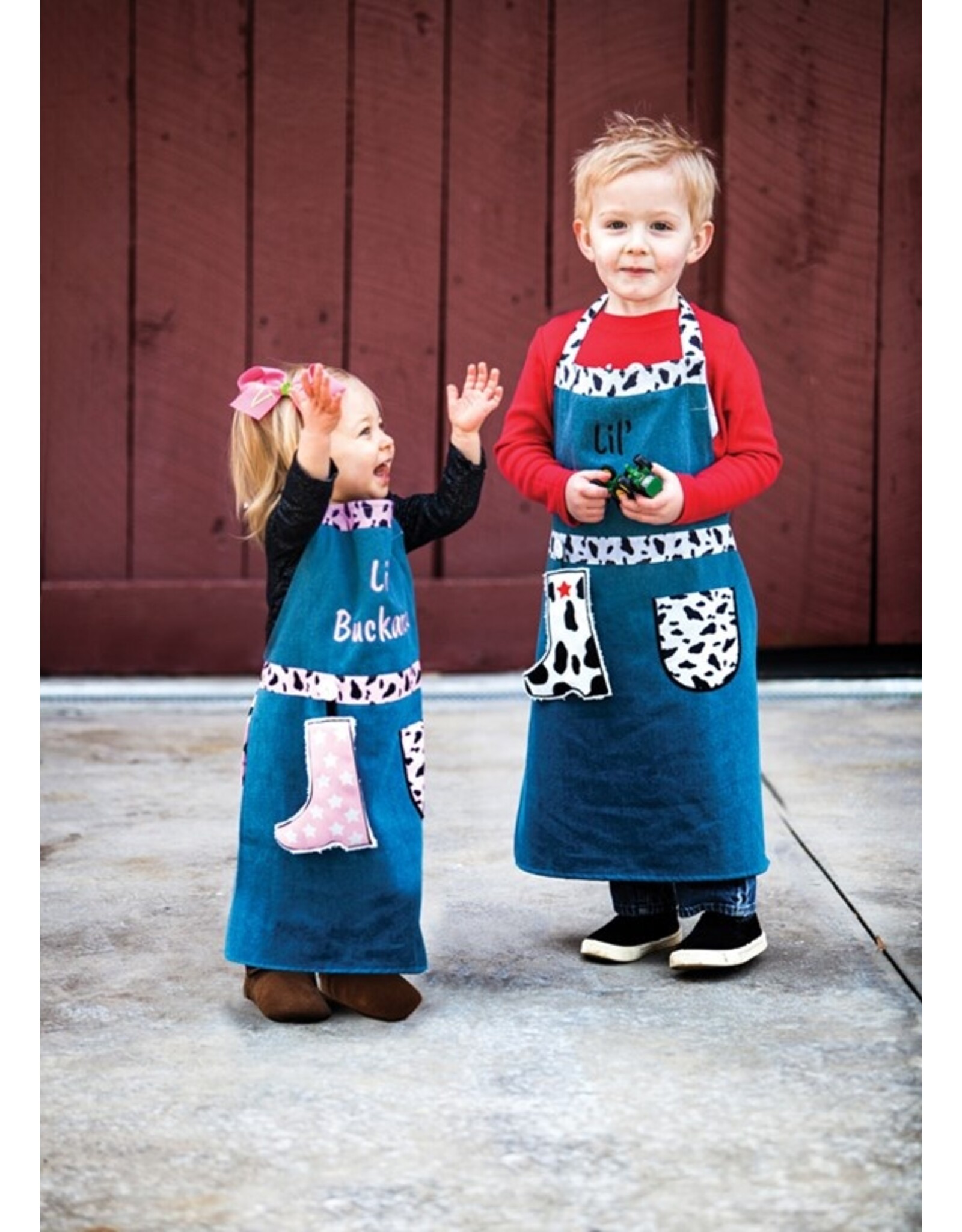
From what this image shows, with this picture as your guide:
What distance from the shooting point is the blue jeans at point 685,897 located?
2.54m

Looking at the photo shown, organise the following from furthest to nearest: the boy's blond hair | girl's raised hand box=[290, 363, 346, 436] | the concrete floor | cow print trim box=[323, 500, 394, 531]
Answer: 1. the boy's blond hair
2. cow print trim box=[323, 500, 394, 531]
3. girl's raised hand box=[290, 363, 346, 436]
4. the concrete floor

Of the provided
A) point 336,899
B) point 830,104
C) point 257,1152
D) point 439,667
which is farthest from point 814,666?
point 257,1152

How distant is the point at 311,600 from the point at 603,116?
2489 mm

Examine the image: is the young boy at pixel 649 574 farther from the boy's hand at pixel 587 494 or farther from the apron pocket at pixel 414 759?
the apron pocket at pixel 414 759

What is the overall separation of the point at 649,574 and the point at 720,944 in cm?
48

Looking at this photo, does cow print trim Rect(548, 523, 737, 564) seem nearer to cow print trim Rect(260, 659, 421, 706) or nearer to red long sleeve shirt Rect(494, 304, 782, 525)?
red long sleeve shirt Rect(494, 304, 782, 525)

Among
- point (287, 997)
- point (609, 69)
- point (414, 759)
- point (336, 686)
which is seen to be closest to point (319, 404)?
point (336, 686)

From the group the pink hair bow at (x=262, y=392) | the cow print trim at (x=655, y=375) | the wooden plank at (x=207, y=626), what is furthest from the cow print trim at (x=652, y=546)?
the wooden plank at (x=207, y=626)

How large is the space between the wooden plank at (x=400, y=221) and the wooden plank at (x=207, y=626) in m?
0.17

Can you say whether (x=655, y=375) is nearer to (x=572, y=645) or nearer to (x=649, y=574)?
(x=649, y=574)

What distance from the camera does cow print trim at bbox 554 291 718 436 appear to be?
248 centimetres

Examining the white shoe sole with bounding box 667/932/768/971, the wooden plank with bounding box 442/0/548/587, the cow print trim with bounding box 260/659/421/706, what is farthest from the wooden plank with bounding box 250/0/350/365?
the white shoe sole with bounding box 667/932/768/971
